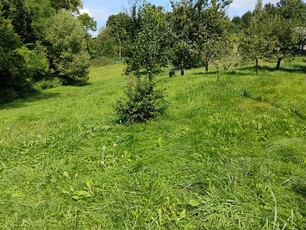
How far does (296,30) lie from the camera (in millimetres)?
24344

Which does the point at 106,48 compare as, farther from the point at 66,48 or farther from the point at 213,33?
the point at 213,33

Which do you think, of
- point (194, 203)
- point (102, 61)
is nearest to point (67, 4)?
point (102, 61)

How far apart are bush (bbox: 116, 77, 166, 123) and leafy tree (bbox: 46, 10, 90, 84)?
22751mm

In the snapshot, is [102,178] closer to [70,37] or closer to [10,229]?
[10,229]

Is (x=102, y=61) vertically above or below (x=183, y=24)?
below

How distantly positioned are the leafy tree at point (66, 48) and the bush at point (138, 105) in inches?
896

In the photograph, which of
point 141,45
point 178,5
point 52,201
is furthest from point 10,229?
point 178,5

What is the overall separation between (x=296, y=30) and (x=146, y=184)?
25.9m

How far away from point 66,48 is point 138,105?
2375 centimetres

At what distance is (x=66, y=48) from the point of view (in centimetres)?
2769

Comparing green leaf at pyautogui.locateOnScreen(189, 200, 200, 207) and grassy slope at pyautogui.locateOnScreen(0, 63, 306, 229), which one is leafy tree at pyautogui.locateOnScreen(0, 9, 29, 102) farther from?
green leaf at pyautogui.locateOnScreen(189, 200, 200, 207)

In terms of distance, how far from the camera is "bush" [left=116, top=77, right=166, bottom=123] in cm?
641

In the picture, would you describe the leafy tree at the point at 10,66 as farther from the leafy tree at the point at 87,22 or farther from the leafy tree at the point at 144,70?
the leafy tree at the point at 87,22

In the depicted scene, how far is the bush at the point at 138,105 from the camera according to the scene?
6410 mm
